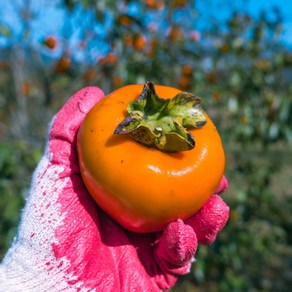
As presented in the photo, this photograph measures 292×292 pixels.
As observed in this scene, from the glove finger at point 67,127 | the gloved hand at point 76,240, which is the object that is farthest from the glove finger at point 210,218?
the glove finger at point 67,127

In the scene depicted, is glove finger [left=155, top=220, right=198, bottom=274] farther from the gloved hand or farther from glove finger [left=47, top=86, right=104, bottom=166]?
glove finger [left=47, top=86, right=104, bottom=166]

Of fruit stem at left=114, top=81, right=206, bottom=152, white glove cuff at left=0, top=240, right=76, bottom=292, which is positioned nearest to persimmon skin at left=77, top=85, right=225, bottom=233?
fruit stem at left=114, top=81, right=206, bottom=152

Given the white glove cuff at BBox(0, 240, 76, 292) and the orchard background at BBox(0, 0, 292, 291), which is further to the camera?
the orchard background at BBox(0, 0, 292, 291)

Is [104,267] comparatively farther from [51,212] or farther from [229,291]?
[229,291]

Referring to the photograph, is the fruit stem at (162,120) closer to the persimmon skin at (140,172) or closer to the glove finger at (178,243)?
the persimmon skin at (140,172)

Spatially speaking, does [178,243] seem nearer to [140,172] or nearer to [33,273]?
[140,172]

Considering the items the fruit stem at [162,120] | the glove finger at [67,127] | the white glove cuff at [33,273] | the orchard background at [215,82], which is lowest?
the orchard background at [215,82]
